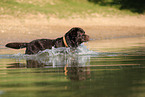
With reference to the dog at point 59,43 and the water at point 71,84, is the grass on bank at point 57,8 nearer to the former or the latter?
the dog at point 59,43

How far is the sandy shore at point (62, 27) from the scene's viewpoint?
60.3 feet

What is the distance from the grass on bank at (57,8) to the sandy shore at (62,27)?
829 mm

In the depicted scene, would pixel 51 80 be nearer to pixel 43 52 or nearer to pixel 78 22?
pixel 43 52

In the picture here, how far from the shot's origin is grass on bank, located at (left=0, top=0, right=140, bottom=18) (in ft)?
76.6

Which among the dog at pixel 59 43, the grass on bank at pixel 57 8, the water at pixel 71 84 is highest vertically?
the grass on bank at pixel 57 8

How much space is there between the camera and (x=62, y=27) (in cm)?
2192

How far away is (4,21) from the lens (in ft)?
67.6

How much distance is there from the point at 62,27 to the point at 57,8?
441 cm

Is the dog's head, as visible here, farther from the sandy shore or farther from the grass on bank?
the grass on bank

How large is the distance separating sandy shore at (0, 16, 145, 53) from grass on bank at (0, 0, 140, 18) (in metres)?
0.83

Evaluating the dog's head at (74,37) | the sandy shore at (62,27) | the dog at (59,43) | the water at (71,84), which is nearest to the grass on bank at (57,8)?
the sandy shore at (62,27)

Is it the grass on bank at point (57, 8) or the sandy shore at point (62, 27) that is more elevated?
the grass on bank at point (57, 8)

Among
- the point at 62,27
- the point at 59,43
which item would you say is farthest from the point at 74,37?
the point at 62,27

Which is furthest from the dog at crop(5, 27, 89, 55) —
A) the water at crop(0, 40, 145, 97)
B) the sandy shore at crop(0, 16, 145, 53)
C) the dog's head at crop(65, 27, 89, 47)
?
the sandy shore at crop(0, 16, 145, 53)
